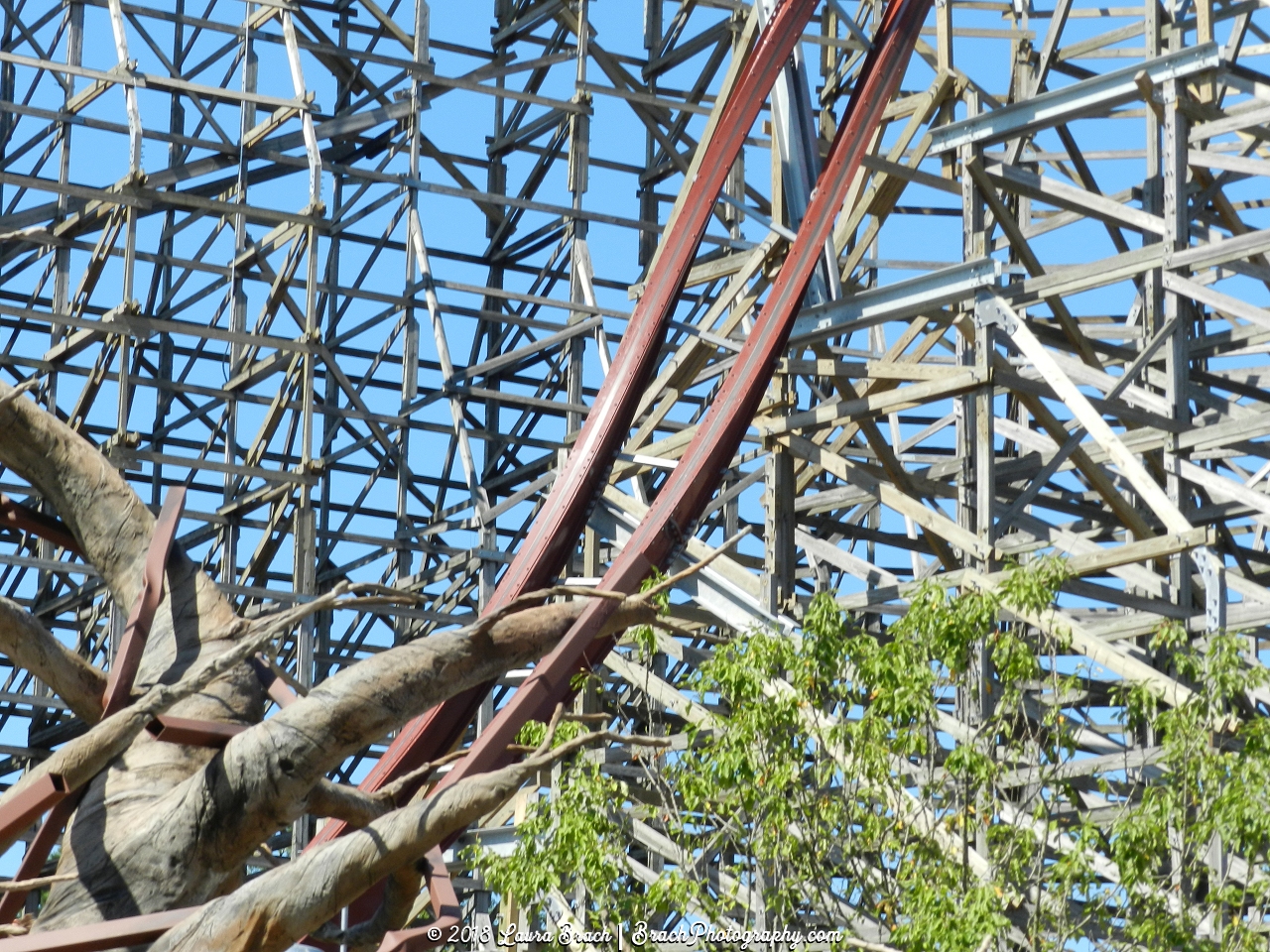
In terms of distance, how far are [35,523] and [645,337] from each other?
328 inches

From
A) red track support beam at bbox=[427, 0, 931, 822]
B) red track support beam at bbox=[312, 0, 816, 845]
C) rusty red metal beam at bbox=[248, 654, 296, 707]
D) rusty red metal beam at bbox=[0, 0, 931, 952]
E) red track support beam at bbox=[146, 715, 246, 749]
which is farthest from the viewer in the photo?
red track support beam at bbox=[312, 0, 816, 845]

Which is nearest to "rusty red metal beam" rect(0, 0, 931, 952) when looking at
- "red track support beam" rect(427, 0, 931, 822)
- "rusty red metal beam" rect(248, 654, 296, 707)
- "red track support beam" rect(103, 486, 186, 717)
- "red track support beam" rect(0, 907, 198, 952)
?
"red track support beam" rect(427, 0, 931, 822)

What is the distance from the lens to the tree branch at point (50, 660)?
762 cm

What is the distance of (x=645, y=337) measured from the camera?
16.5m

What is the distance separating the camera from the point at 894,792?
39.7 feet

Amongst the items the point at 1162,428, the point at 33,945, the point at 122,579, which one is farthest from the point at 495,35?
the point at 33,945

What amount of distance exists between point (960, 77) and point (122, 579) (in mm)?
11249

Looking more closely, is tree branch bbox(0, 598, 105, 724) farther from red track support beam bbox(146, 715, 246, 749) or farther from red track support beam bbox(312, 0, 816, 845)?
red track support beam bbox(312, 0, 816, 845)

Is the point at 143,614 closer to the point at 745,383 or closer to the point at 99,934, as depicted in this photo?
the point at 99,934

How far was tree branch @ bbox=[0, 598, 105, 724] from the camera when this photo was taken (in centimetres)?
762

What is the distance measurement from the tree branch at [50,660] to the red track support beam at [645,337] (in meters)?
7.80

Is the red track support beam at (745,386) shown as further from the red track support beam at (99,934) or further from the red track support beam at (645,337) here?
the red track support beam at (99,934)

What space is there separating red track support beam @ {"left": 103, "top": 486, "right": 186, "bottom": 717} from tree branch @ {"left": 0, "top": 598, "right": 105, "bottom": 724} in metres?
0.07

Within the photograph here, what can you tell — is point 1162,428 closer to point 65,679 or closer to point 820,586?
point 820,586
